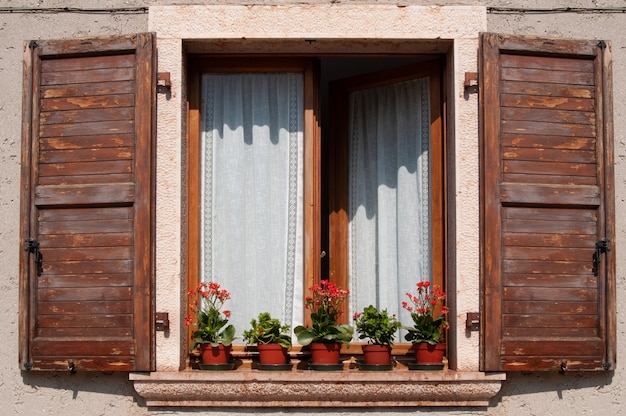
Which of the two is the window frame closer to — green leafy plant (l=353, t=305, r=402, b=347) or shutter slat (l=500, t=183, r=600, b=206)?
green leafy plant (l=353, t=305, r=402, b=347)

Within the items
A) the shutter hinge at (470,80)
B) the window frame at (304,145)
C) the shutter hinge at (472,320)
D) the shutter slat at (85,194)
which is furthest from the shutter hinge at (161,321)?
the shutter hinge at (470,80)

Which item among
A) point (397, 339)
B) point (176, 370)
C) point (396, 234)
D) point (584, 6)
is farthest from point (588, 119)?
point (176, 370)

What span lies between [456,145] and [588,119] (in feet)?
2.57

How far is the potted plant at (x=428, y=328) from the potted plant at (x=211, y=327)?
3.43 ft

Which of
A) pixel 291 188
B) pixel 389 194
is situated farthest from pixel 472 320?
pixel 291 188

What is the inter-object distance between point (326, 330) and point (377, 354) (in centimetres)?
32

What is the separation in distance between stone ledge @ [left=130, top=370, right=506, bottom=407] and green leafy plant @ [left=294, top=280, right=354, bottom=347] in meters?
0.20

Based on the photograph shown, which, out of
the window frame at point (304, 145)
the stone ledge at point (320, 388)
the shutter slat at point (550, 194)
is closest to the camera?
the stone ledge at point (320, 388)

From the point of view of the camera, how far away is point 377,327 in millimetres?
5637

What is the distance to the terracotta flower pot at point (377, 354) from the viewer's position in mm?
5594

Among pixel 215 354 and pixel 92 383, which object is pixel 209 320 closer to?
pixel 215 354

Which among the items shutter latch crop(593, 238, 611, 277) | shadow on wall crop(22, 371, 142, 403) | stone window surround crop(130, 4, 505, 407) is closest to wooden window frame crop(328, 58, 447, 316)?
stone window surround crop(130, 4, 505, 407)

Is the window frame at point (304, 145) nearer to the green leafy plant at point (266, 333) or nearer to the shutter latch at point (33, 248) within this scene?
the green leafy plant at point (266, 333)

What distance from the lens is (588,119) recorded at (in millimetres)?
5648
